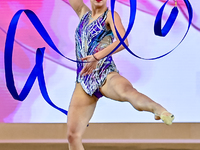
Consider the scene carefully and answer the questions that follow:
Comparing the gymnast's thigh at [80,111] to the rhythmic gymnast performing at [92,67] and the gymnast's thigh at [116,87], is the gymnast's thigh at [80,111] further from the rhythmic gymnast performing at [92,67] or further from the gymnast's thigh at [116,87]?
the gymnast's thigh at [116,87]

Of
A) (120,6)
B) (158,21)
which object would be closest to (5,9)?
(120,6)

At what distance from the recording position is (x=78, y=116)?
221 centimetres

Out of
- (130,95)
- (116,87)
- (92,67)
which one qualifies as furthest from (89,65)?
(130,95)

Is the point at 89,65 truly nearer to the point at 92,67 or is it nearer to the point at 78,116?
→ the point at 92,67

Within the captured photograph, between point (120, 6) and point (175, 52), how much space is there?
2.03ft

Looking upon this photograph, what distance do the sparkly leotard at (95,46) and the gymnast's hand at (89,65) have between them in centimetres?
4

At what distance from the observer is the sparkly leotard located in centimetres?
222

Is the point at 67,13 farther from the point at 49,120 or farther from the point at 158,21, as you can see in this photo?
the point at 158,21

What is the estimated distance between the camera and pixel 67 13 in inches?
136

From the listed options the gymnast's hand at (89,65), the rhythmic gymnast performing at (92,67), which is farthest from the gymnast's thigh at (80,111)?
the gymnast's hand at (89,65)

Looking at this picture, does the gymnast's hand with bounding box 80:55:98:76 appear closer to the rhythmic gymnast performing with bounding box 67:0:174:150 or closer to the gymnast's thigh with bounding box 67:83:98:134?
the rhythmic gymnast performing with bounding box 67:0:174:150

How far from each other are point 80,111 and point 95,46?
38cm

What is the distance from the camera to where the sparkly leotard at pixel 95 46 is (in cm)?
222

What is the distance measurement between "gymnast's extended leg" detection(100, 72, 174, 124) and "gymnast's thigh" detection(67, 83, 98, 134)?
12cm
